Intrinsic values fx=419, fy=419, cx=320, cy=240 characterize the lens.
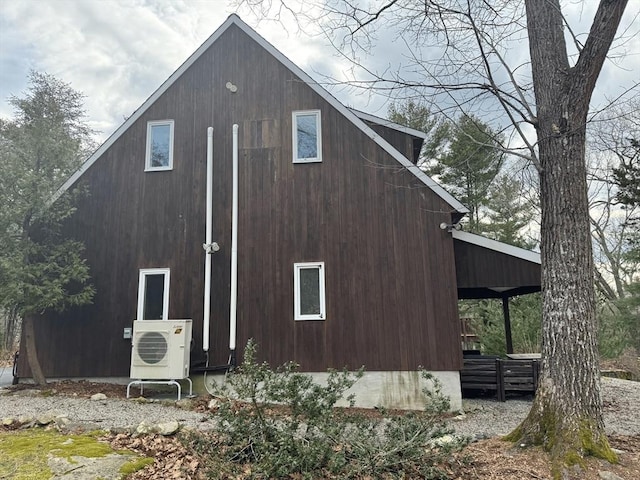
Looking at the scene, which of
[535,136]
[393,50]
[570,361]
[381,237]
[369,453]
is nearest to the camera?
[369,453]

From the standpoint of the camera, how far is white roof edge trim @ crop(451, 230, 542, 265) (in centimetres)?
772

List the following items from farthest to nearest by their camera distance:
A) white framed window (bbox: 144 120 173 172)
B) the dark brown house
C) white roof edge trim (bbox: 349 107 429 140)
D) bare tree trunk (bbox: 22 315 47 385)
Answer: white roof edge trim (bbox: 349 107 429 140) → white framed window (bbox: 144 120 173 172) → bare tree trunk (bbox: 22 315 47 385) → the dark brown house

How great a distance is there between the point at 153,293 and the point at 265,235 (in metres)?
2.52

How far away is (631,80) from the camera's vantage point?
5055 mm

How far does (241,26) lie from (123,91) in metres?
6.81

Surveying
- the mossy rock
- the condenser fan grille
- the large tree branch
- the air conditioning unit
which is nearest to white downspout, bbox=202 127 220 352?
the air conditioning unit

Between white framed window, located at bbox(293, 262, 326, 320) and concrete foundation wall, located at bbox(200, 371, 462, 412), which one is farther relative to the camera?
white framed window, located at bbox(293, 262, 326, 320)

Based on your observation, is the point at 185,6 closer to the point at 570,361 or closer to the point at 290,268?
the point at 290,268

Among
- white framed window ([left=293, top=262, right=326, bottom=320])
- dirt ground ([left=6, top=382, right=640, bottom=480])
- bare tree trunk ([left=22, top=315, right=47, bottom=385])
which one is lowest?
dirt ground ([left=6, top=382, right=640, bottom=480])

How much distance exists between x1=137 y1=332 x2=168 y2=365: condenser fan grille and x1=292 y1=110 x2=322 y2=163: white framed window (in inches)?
165

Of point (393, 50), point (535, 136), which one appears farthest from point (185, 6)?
point (535, 136)

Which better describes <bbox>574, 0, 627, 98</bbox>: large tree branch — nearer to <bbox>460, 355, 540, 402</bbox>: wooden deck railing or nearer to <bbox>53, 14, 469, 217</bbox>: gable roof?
<bbox>53, 14, 469, 217</bbox>: gable roof

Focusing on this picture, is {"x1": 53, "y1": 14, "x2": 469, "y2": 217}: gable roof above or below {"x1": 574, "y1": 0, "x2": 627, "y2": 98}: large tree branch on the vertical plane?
above

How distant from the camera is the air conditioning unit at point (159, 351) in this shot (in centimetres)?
724
